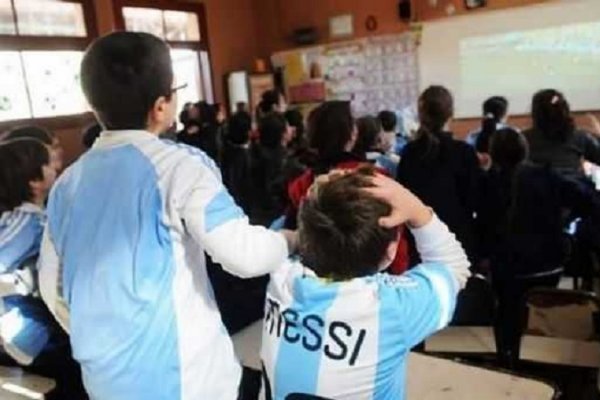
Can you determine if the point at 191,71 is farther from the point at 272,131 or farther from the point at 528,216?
the point at 528,216

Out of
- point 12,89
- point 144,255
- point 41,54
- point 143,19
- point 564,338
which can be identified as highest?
point 143,19

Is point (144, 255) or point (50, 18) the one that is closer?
point (144, 255)

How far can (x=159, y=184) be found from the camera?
975 mm

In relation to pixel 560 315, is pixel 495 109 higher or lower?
higher

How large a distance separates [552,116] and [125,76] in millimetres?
2235

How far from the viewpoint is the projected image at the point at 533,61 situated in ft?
18.5

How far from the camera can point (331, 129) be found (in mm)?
1848

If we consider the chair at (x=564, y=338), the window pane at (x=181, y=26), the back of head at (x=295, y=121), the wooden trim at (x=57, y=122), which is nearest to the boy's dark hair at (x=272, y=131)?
the back of head at (x=295, y=121)

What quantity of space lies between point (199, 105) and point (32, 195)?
3.29 m

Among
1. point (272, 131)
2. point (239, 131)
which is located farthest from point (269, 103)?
point (272, 131)

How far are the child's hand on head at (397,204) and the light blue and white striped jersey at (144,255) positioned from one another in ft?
0.63

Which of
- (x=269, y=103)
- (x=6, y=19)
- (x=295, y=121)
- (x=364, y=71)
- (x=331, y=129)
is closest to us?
(x=331, y=129)

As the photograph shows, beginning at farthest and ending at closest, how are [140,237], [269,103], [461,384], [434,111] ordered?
[269,103]
[434,111]
[461,384]
[140,237]

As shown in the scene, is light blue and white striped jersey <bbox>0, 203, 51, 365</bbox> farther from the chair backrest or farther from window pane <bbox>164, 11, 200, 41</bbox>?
window pane <bbox>164, 11, 200, 41</bbox>
